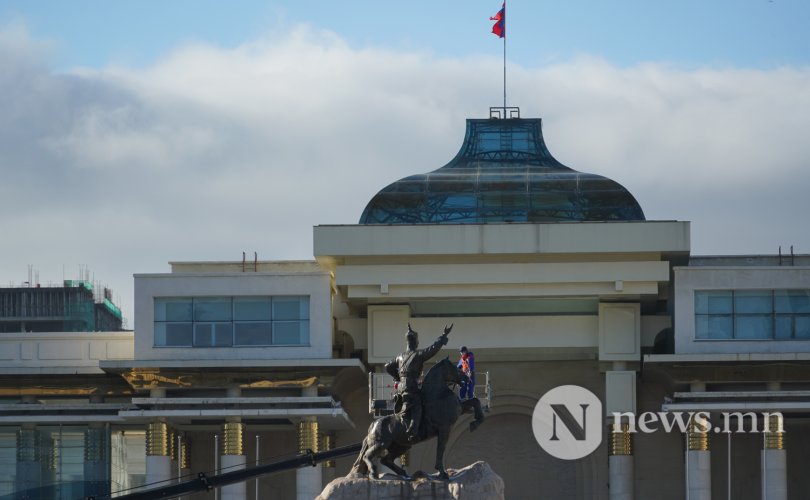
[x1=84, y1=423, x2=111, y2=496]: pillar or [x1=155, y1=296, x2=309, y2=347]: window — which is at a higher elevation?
[x1=155, y1=296, x2=309, y2=347]: window

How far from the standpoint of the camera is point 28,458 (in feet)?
252

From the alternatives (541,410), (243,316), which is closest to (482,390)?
(541,410)

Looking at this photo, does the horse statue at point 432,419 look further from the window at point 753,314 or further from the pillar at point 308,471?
the window at point 753,314

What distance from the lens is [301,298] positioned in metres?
72.7

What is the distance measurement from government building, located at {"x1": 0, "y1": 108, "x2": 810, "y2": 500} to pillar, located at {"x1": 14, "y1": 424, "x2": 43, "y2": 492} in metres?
0.07

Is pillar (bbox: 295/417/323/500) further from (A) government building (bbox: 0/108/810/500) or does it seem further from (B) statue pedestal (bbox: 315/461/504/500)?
(B) statue pedestal (bbox: 315/461/504/500)

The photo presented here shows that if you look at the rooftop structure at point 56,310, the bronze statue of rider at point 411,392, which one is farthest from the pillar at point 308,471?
the rooftop structure at point 56,310

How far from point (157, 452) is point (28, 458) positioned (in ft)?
20.4

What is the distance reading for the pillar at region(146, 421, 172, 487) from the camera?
238ft

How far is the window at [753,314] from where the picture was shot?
7175 cm
